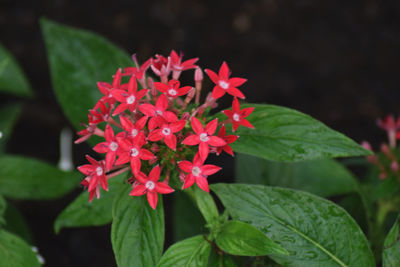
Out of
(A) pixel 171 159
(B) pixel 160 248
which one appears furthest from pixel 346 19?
(B) pixel 160 248

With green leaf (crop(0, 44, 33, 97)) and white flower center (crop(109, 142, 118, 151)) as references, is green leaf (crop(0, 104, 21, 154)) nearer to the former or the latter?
green leaf (crop(0, 44, 33, 97))

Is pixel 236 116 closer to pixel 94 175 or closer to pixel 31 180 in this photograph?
pixel 94 175

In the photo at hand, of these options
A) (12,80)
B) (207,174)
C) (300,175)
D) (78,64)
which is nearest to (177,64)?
(207,174)

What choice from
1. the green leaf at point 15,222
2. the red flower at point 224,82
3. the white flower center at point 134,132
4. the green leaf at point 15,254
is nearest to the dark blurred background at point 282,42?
the green leaf at point 15,222

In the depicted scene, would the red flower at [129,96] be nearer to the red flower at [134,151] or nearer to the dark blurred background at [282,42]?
the red flower at [134,151]

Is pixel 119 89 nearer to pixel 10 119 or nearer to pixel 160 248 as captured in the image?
pixel 160 248

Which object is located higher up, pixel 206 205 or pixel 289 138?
pixel 289 138
